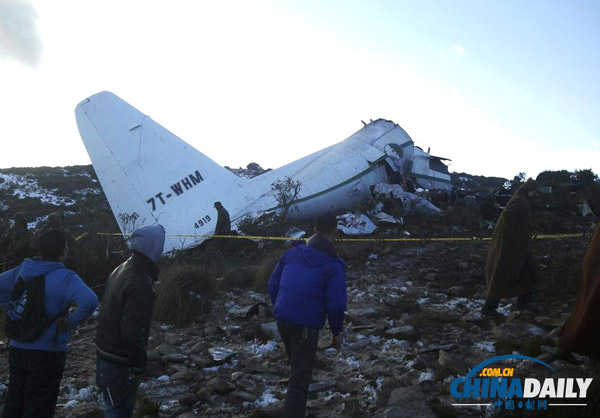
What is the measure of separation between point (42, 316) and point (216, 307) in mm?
4077

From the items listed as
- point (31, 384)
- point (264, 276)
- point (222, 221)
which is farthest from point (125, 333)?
point (222, 221)

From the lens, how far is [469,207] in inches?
498

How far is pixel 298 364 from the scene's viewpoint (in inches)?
115

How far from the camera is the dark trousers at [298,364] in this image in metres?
2.87

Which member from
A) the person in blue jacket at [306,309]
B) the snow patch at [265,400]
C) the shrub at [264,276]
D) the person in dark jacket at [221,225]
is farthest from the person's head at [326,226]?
the person in dark jacket at [221,225]

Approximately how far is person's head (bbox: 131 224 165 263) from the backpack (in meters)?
0.68

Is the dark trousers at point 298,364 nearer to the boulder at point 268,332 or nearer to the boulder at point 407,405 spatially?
the boulder at point 407,405

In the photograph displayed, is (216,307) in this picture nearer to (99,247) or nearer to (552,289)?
(99,247)

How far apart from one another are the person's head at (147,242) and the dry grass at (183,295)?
145 inches

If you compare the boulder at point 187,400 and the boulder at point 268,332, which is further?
the boulder at point 268,332

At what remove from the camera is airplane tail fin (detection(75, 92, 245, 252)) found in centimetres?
935

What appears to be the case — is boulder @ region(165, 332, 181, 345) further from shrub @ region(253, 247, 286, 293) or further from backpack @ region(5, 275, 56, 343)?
backpack @ region(5, 275, 56, 343)

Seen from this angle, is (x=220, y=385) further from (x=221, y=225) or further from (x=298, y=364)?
(x=221, y=225)

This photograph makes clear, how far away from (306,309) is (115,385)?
1.30 m
